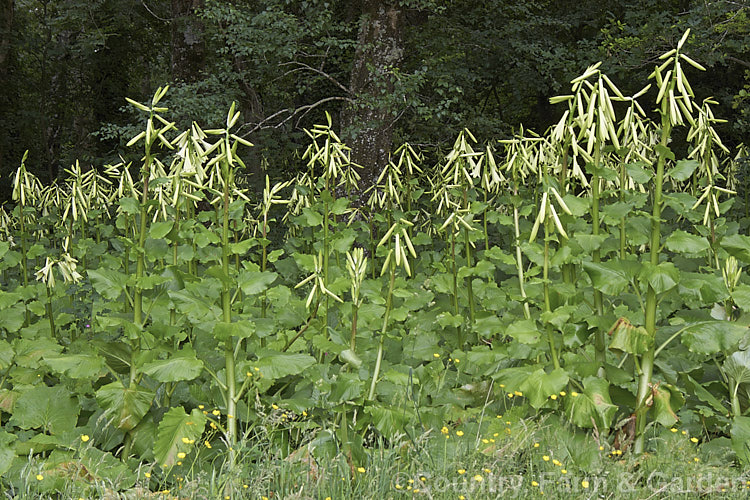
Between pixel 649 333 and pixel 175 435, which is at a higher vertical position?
pixel 649 333

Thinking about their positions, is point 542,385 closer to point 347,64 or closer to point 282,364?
point 282,364

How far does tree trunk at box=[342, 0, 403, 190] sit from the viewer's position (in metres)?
7.99

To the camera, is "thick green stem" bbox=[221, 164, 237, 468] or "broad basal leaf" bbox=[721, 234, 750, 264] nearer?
"thick green stem" bbox=[221, 164, 237, 468]

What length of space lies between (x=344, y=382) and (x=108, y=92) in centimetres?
1373

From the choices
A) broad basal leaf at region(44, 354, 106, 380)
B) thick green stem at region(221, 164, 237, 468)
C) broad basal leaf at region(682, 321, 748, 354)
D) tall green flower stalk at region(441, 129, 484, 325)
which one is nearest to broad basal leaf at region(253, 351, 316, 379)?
thick green stem at region(221, 164, 237, 468)

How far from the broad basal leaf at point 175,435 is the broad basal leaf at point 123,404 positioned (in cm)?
18

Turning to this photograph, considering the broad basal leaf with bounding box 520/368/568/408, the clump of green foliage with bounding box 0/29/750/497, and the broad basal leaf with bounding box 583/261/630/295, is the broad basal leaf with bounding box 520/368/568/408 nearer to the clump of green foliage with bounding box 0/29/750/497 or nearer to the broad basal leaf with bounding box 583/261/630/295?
the clump of green foliage with bounding box 0/29/750/497

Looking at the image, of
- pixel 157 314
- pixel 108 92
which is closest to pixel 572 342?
pixel 157 314

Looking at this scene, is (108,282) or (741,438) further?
(108,282)

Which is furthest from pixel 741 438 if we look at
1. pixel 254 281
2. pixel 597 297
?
pixel 254 281

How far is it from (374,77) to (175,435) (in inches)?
216

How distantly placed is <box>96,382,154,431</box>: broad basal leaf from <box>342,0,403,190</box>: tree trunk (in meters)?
4.96

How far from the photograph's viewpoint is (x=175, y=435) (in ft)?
10.4

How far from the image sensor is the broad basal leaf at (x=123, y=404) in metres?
3.32
